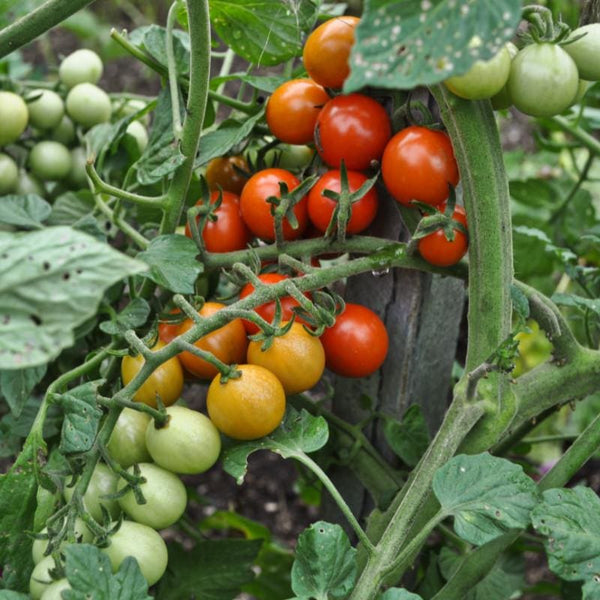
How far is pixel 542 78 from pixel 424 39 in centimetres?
27

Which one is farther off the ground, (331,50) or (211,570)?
(331,50)

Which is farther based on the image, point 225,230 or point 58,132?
point 58,132

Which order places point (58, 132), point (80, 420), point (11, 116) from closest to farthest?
point (80, 420)
point (11, 116)
point (58, 132)

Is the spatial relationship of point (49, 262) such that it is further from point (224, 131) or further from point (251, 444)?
point (224, 131)

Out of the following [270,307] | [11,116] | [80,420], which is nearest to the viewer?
[80,420]

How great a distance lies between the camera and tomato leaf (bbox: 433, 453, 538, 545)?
2.36 ft

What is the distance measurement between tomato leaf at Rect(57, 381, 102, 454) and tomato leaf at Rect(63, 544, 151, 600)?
114 mm

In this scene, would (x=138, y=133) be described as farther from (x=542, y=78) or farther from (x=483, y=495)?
(x=483, y=495)

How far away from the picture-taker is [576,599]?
1.08 metres

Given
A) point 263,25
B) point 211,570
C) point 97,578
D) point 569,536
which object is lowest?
point 211,570

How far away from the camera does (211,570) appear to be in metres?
1.06

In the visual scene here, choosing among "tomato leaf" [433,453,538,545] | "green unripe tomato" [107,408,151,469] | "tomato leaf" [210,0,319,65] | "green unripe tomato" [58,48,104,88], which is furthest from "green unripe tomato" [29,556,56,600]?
"green unripe tomato" [58,48,104,88]

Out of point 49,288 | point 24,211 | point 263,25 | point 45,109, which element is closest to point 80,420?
point 49,288

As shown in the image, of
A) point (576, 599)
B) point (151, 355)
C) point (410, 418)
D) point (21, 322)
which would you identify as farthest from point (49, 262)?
point (576, 599)
